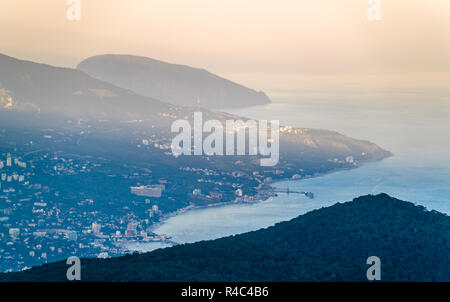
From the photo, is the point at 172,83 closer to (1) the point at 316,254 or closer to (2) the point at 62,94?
(2) the point at 62,94

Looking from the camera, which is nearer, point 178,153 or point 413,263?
point 413,263

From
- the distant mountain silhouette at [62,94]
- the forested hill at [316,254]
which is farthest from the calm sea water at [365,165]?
the forested hill at [316,254]

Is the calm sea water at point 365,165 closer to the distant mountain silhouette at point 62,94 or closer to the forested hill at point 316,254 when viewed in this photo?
the distant mountain silhouette at point 62,94

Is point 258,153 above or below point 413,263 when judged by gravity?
above

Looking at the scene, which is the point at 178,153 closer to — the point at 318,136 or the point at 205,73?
the point at 318,136

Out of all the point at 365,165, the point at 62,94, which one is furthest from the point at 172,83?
the point at 365,165

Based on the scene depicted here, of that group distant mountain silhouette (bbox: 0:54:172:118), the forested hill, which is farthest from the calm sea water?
the forested hill

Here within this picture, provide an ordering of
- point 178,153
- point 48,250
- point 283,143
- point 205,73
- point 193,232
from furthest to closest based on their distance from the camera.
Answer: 1. point 205,73
2. point 283,143
3. point 178,153
4. point 193,232
5. point 48,250
